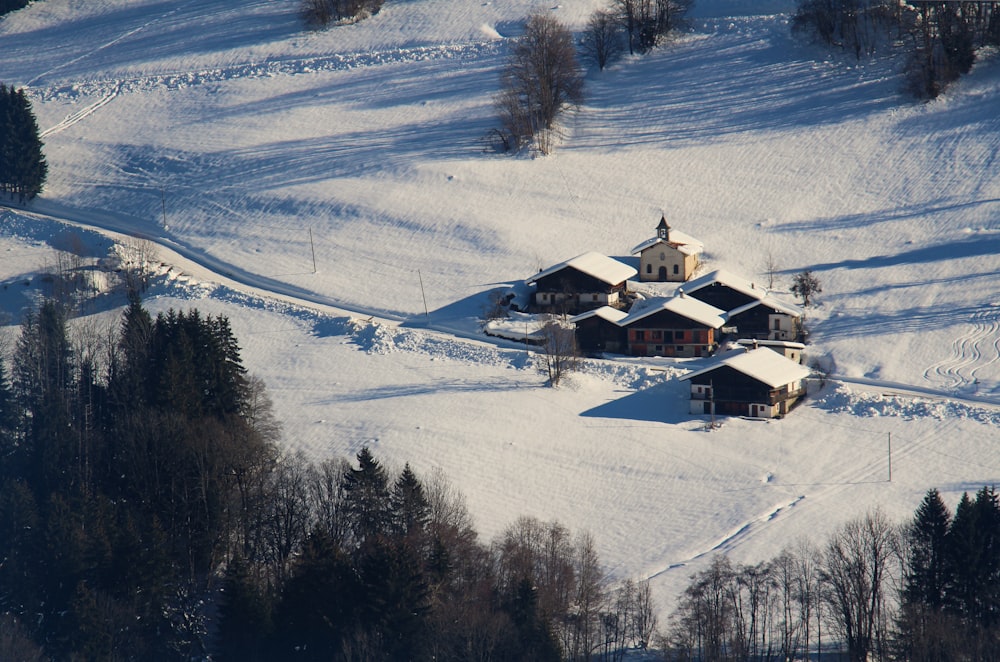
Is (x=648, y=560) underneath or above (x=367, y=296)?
underneath

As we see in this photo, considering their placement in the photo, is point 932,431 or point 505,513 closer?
point 505,513

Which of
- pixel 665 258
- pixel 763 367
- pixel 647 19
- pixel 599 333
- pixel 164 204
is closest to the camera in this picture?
pixel 763 367

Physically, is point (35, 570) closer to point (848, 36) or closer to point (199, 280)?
point (199, 280)

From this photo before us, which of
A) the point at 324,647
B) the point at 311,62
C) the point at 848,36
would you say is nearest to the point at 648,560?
the point at 324,647

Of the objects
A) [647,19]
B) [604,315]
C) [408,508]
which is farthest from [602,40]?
[408,508]

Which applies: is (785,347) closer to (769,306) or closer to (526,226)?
(769,306)

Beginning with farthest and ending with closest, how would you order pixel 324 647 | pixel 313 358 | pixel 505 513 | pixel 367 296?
pixel 367 296
pixel 313 358
pixel 505 513
pixel 324 647

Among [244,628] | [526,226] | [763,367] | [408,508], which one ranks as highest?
[526,226]

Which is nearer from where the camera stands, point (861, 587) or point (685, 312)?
point (861, 587)
